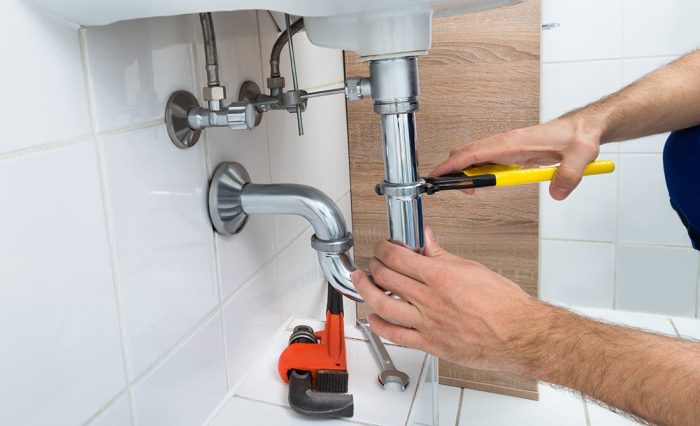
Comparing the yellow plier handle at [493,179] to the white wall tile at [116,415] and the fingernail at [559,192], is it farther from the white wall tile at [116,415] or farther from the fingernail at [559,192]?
the white wall tile at [116,415]

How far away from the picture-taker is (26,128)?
400mm

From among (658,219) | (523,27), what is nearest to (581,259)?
(658,219)

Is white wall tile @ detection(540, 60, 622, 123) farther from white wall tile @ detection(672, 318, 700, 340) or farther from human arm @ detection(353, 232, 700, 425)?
human arm @ detection(353, 232, 700, 425)

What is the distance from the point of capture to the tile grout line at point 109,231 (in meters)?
0.45

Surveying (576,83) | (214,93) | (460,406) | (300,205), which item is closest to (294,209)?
(300,205)

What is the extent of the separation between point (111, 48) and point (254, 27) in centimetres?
28

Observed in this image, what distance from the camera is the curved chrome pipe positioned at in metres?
0.61

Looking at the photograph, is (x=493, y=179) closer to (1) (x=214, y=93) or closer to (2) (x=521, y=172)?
(2) (x=521, y=172)

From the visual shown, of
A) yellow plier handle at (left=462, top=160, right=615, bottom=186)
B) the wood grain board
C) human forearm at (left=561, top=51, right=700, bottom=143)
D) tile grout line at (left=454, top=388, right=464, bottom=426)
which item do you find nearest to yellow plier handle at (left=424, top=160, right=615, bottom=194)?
yellow plier handle at (left=462, top=160, right=615, bottom=186)

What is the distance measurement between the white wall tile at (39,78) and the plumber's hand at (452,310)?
301 mm

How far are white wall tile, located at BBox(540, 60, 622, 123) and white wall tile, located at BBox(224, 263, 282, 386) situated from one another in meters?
1.01

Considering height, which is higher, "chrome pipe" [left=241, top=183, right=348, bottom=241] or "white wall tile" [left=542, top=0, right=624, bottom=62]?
"white wall tile" [left=542, top=0, right=624, bottom=62]

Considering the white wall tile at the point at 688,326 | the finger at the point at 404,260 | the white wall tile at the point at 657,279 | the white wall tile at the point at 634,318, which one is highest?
the finger at the point at 404,260

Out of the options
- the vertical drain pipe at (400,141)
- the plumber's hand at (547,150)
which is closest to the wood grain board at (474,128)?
the plumber's hand at (547,150)
